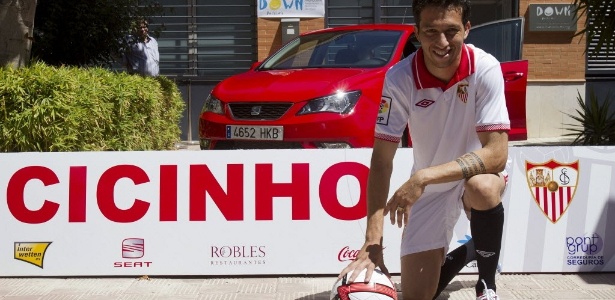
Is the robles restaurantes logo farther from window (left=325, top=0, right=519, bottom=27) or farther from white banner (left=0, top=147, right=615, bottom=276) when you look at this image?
window (left=325, top=0, right=519, bottom=27)

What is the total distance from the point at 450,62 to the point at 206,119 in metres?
5.16

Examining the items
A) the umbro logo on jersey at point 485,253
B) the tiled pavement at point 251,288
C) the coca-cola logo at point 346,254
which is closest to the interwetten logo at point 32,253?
the tiled pavement at point 251,288

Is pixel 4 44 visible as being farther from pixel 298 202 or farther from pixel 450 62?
pixel 450 62

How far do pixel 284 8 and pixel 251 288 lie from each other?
35.3 feet

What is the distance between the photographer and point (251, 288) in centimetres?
603

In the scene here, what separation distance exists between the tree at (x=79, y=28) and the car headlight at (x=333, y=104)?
12.9 ft

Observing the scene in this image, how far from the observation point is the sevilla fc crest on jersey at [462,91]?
425 cm

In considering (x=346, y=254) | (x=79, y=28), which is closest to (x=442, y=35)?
(x=346, y=254)

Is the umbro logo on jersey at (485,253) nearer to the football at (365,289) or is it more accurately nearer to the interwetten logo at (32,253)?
the football at (365,289)

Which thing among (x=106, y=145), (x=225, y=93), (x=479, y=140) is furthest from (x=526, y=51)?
(x=479, y=140)

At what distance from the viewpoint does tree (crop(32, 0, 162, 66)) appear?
36.8ft

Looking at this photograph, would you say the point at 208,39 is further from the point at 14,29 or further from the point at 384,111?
the point at 384,111

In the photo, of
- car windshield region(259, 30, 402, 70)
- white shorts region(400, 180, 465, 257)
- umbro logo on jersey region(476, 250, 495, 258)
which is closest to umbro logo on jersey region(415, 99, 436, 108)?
white shorts region(400, 180, 465, 257)

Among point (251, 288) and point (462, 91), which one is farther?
point (251, 288)
